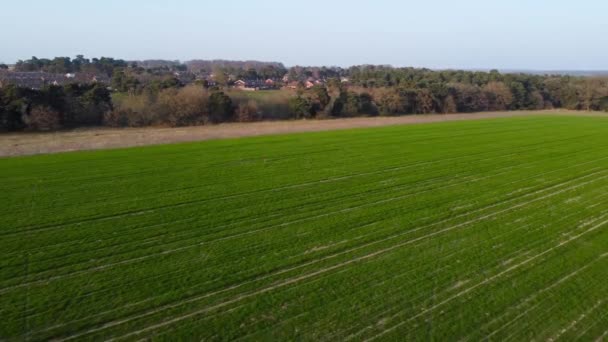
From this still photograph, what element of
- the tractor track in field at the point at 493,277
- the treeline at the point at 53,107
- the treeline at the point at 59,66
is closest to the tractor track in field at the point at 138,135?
the treeline at the point at 53,107

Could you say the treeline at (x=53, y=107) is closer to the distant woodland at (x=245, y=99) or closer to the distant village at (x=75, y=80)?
the distant woodland at (x=245, y=99)

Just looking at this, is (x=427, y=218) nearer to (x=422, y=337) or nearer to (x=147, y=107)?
(x=422, y=337)

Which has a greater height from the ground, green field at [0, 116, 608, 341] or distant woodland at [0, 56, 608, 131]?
distant woodland at [0, 56, 608, 131]

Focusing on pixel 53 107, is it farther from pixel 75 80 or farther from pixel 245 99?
pixel 75 80

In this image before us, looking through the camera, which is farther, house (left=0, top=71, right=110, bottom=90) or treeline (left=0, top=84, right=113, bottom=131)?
house (left=0, top=71, right=110, bottom=90)

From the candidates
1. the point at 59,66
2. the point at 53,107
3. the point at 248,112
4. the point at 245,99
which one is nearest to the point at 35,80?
the point at 53,107

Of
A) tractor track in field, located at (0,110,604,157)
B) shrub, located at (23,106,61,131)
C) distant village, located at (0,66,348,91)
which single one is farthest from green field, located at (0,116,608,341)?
distant village, located at (0,66,348,91)

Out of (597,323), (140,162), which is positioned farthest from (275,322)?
(140,162)

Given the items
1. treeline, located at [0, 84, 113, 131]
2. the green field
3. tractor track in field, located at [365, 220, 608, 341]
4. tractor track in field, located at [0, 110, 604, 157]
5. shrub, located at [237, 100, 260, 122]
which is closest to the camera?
tractor track in field, located at [365, 220, 608, 341]

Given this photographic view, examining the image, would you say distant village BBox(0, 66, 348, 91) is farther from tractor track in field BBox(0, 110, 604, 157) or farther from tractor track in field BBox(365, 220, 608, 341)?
tractor track in field BBox(365, 220, 608, 341)
